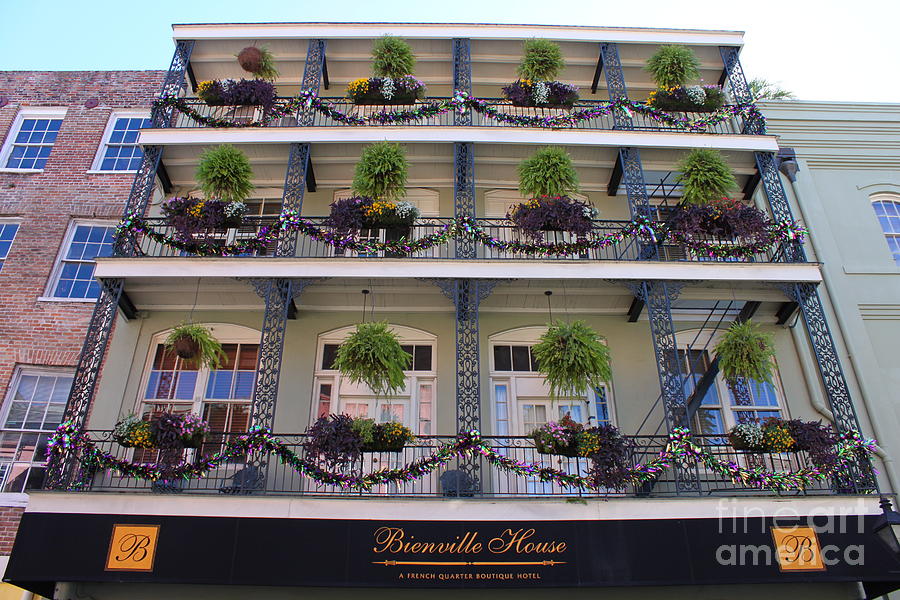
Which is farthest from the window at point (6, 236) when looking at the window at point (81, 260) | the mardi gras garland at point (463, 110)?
the mardi gras garland at point (463, 110)

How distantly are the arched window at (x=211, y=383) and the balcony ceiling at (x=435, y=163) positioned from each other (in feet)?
11.5

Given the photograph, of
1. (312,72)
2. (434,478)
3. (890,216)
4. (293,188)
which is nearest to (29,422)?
(293,188)

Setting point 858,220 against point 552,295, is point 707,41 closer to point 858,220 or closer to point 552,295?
point 858,220

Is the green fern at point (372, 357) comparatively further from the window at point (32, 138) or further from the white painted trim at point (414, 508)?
the window at point (32, 138)

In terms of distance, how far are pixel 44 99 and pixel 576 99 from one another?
1242 centimetres

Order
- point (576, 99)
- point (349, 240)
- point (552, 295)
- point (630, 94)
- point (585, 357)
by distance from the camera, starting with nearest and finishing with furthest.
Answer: point (585, 357), point (349, 240), point (552, 295), point (576, 99), point (630, 94)

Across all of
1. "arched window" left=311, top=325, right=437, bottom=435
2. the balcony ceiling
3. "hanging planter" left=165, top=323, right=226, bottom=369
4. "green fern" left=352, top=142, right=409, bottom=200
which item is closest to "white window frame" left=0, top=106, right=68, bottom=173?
the balcony ceiling

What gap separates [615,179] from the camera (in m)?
12.9

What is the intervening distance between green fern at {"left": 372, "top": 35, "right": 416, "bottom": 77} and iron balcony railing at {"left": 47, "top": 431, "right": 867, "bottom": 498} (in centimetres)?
773

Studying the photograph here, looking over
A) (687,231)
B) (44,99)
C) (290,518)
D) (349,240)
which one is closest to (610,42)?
(687,231)

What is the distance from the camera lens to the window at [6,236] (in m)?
13.0

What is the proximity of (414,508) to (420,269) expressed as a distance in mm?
3852

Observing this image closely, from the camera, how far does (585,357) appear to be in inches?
379

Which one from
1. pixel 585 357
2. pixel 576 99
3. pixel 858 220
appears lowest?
pixel 585 357
